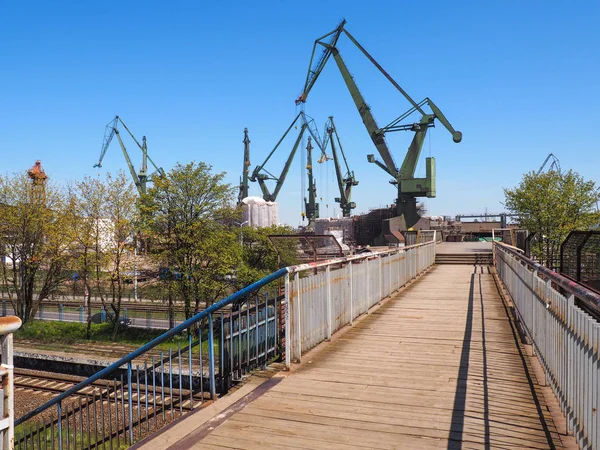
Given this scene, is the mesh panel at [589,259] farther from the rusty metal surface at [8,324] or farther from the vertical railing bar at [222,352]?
the rusty metal surface at [8,324]

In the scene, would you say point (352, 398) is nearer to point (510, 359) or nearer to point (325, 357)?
point (325, 357)

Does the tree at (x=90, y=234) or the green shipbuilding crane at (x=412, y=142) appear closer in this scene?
the tree at (x=90, y=234)

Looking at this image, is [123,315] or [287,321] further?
[123,315]

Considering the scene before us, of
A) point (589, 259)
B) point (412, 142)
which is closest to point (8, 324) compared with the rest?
point (589, 259)

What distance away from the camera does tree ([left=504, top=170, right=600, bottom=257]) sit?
3759 centimetres

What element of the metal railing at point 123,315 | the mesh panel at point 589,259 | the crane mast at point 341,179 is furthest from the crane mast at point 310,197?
the mesh panel at point 589,259

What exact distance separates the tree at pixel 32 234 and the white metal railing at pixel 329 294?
2781 cm

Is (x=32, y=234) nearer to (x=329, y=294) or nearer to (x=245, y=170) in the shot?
(x=329, y=294)

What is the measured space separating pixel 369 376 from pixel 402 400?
2.92 feet

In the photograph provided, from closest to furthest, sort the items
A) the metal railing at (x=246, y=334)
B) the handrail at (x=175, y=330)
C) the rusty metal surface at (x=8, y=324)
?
the rusty metal surface at (x=8, y=324)
the handrail at (x=175, y=330)
the metal railing at (x=246, y=334)

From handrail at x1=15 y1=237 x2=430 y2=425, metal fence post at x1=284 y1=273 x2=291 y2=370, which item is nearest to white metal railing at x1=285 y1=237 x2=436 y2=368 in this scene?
metal fence post at x1=284 y1=273 x2=291 y2=370

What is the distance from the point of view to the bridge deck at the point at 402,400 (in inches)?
156

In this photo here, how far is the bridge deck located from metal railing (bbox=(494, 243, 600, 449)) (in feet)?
1.12

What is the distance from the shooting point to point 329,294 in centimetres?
757
